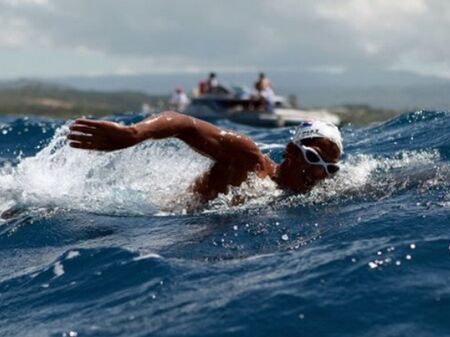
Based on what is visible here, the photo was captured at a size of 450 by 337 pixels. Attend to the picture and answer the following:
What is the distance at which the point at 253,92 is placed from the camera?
3803 centimetres

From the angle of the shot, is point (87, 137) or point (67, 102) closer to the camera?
point (87, 137)

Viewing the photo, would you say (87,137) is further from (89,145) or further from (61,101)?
(61,101)

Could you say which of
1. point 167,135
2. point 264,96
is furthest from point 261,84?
point 167,135

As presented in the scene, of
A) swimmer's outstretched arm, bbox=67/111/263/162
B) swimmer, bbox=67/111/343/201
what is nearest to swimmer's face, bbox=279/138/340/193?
swimmer, bbox=67/111/343/201

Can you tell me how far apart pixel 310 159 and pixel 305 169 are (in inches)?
3.6

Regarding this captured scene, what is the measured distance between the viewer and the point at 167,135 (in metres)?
7.04

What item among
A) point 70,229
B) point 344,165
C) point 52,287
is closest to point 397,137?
point 344,165

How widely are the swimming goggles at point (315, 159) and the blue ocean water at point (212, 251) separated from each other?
0.54ft

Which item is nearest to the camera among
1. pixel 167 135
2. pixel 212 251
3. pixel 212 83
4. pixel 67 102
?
pixel 212 251

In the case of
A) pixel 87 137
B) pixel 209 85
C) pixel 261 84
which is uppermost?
pixel 209 85

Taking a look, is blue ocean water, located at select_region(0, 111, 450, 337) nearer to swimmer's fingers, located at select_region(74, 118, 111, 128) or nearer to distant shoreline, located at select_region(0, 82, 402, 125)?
swimmer's fingers, located at select_region(74, 118, 111, 128)

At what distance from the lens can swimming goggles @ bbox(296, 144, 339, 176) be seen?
7.66 meters

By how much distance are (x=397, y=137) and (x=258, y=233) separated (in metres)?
6.29

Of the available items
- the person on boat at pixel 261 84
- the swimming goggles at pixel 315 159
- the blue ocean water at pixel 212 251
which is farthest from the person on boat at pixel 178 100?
the swimming goggles at pixel 315 159
